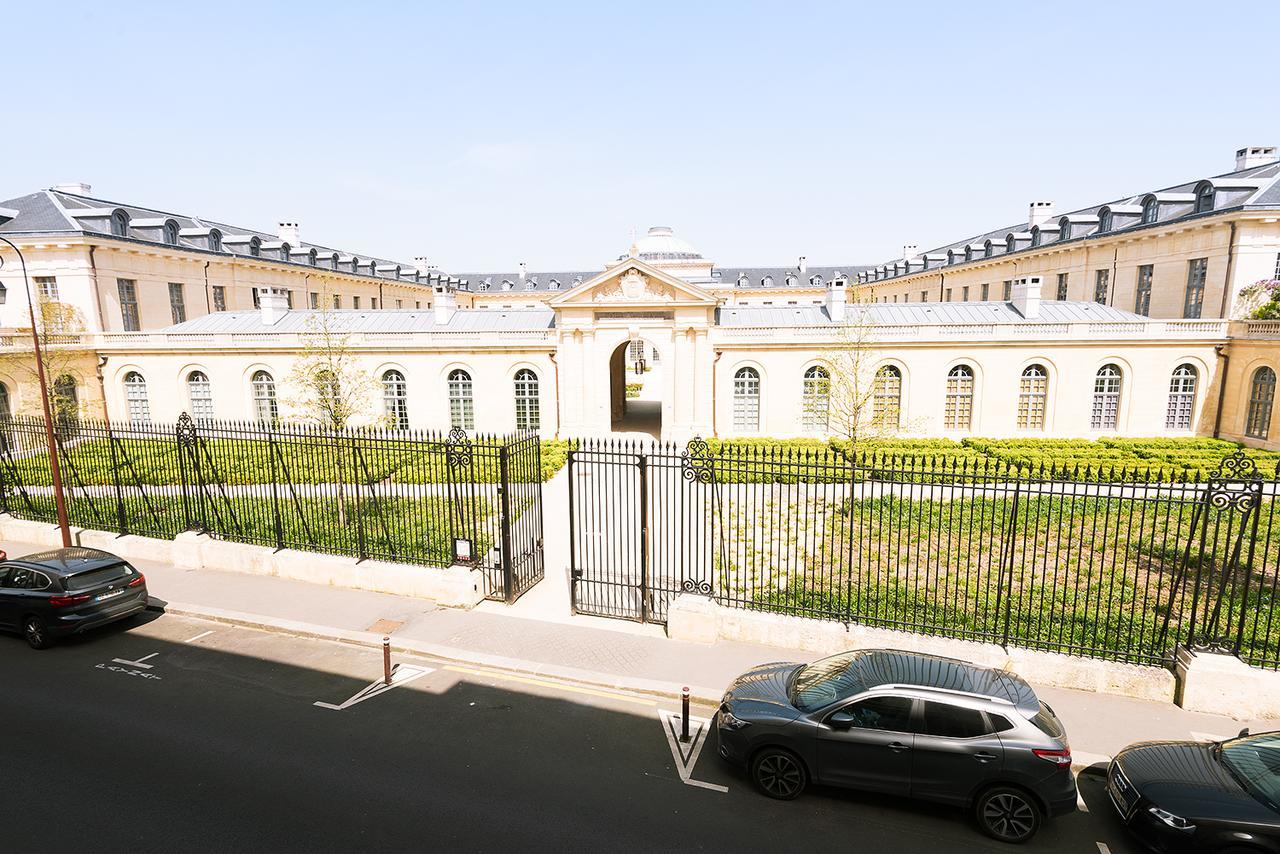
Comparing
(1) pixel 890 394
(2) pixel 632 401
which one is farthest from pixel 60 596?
(2) pixel 632 401

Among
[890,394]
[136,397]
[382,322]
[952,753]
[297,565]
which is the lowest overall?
[297,565]

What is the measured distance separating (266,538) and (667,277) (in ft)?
66.6

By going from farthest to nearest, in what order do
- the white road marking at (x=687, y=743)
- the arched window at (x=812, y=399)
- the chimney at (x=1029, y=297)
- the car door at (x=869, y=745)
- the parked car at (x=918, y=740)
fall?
the chimney at (x=1029, y=297), the arched window at (x=812, y=399), the white road marking at (x=687, y=743), the car door at (x=869, y=745), the parked car at (x=918, y=740)

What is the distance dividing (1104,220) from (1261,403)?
16.5m

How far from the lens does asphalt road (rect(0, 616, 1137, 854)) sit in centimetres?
646

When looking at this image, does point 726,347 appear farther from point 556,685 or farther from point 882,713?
point 882,713

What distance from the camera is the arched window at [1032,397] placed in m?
29.3

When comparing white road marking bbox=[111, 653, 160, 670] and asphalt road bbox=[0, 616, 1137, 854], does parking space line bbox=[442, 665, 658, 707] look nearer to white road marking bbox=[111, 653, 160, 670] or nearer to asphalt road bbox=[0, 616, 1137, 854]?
asphalt road bbox=[0, 616, 1137, 854]

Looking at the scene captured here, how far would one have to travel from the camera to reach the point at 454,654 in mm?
10414

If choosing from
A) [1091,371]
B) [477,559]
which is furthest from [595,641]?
[1091,371]

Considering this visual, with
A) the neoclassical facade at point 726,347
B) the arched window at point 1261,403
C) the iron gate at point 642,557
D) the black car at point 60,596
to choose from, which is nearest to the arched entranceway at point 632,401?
the neoclassical facade at point 726,347

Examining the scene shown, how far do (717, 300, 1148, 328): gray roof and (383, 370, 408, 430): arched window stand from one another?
16.7 meters

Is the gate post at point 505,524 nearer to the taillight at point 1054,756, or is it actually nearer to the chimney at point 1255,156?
the taillight at point 1054,756

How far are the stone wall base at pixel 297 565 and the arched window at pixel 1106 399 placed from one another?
2959cm
